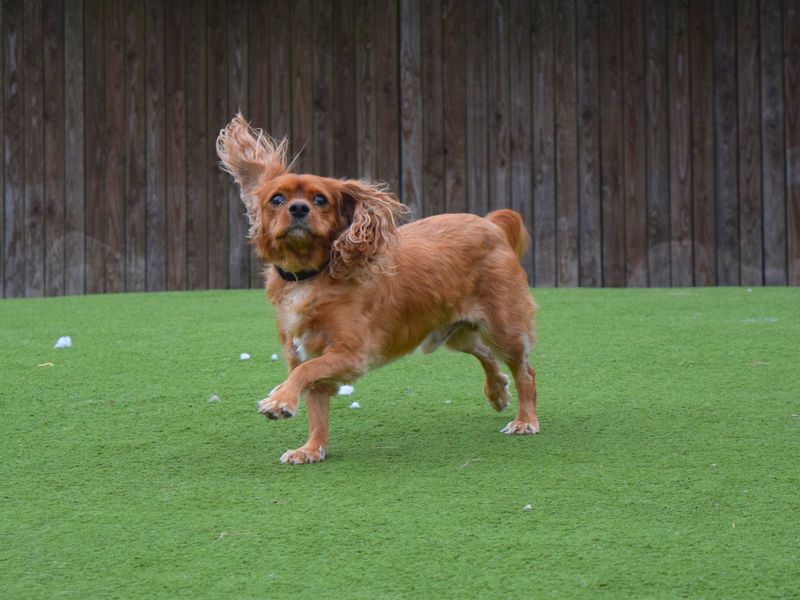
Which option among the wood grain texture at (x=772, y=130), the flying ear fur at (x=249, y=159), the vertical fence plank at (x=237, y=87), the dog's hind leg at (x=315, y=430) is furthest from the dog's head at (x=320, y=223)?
the wood grain texture at (x=772, y=130)

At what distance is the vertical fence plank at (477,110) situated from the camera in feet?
31.0

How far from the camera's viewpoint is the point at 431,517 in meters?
3.48

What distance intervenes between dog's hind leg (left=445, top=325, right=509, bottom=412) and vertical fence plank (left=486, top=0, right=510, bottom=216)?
14.5 feet

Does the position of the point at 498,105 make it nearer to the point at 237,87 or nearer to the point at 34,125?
the point at 237,87

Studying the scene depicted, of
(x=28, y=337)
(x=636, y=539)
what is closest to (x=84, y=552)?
(x=636, y=539)

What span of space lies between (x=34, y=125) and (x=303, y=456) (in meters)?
5.94

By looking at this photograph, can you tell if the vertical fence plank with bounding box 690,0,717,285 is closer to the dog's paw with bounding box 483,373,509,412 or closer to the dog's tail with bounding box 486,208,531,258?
the dog's tail with bounding box 486,208,531,258

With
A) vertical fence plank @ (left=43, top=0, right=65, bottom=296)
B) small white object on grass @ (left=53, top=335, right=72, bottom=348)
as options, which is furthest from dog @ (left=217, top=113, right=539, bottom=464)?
vertical fence plank @ (left=43, top=0, right=65, bottom=296)

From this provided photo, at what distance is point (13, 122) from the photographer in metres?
9.35

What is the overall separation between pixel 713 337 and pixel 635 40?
11.7 feet

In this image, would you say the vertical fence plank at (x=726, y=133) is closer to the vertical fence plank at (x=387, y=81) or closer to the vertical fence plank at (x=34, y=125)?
the vertical fence plank at (x=387, y=81)

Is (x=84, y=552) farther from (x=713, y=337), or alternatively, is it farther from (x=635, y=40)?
(x=635, y=40)

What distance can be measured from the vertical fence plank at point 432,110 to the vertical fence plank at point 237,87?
1.10 meters

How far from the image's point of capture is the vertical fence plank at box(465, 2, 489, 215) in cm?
946
